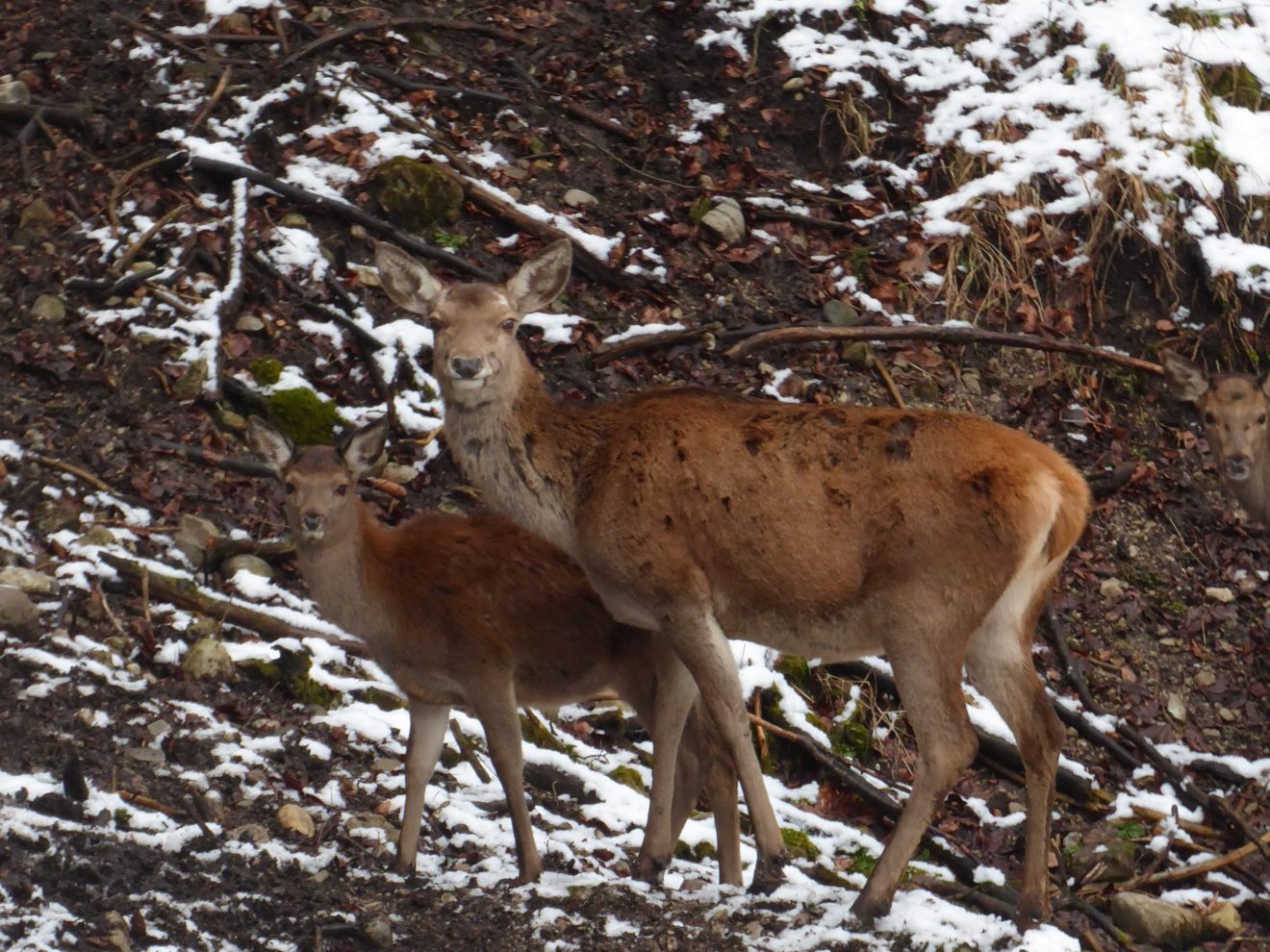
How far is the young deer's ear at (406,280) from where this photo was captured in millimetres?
8219

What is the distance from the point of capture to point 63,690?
810 centimetres

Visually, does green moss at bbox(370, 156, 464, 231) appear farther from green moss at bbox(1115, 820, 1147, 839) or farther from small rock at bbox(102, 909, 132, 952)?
small rock at bbox(102, 909, 132, 952)

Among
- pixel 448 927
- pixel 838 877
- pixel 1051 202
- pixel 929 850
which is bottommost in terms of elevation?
pixel 929 850

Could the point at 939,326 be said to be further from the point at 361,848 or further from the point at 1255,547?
the point at 361,848

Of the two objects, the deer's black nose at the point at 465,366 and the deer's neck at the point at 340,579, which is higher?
the deer's black nose at the point at 465,366

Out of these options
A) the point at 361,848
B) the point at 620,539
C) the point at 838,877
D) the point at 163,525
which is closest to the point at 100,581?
the point at 163,525

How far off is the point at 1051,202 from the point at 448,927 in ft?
29.2

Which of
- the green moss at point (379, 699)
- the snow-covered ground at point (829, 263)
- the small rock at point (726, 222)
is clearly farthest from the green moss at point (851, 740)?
the small rock at point (726, 222)

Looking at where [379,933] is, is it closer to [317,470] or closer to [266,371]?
[317,470]

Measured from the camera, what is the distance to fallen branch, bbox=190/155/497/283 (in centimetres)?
1211

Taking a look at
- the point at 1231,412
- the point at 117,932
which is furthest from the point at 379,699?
the point at 1231,412

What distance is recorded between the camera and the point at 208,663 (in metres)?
8.80

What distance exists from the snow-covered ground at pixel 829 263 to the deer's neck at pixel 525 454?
5.56ft

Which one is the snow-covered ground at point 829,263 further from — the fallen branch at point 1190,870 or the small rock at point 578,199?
the small rock at point 578,199
